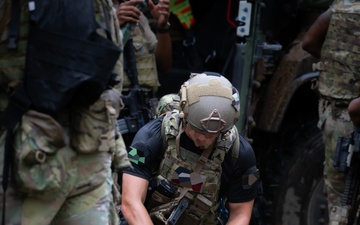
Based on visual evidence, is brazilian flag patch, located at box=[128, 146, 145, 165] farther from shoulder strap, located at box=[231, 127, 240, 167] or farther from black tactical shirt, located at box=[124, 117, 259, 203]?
shoulder strap, located at box=[231, 127, 240, 167]

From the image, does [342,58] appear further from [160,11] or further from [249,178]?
[160,11]

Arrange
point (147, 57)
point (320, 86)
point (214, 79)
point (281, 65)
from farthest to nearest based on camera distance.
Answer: point (281, 65) → point (147, 57) → point (320, 86) → point (214, 79)

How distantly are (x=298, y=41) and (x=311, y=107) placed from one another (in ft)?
1.44

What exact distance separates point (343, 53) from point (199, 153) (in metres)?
1.17

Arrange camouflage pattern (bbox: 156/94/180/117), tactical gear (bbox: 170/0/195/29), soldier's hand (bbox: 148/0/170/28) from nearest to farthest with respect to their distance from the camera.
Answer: camouflage pattern (bbox: 156/94/180/117) < soldier's hand (bbox: 148/0/170/28) < tactical gear (bbox: 170/0/195/29)

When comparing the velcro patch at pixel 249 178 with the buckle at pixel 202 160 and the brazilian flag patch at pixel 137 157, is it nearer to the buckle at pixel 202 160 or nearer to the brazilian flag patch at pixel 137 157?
the buckle at pixel 202 160

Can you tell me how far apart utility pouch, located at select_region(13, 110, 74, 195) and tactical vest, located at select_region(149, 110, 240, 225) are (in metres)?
1.37

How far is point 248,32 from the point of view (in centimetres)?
629

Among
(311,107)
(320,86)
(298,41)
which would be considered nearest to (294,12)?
(298,41)

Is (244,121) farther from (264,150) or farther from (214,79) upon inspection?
(214,79)

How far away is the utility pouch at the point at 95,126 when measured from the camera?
3.42 meters

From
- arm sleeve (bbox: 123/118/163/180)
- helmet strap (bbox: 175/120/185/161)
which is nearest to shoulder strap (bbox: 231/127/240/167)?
helmet strap (bbox: 175/120/185/161)

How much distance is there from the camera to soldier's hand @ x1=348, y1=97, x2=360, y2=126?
203 inches

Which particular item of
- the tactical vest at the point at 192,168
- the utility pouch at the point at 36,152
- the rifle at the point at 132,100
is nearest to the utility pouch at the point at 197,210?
the tactical vest at the point at 192,168
